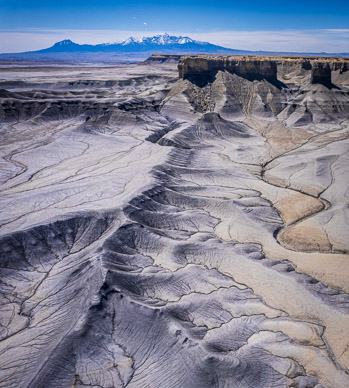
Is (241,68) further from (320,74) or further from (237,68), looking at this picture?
(320,74)

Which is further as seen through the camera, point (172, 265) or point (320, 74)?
point (320, 74)

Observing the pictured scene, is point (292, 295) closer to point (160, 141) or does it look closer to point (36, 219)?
point (36, 219)

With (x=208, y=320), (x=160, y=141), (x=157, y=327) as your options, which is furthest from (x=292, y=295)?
(x=160, y=141)

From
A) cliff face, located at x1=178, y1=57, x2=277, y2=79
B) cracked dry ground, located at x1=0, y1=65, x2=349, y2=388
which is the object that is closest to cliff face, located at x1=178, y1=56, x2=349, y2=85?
cliff face, located at x1=178, y1=57, x2=277, y2=79

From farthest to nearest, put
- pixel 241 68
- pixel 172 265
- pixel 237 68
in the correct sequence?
1. pixel 237 68
2. pixel 241 68
3. pixel 172 265

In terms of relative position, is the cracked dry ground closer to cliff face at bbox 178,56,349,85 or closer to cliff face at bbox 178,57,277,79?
cliff face at bbox 178,56,349,85

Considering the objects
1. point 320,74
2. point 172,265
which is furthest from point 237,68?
point 172,265

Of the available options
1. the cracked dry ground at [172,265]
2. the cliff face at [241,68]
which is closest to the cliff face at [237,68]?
the cliff face at [241,68]

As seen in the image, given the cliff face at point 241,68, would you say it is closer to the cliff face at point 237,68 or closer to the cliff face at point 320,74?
the cliff face at point 237,68
